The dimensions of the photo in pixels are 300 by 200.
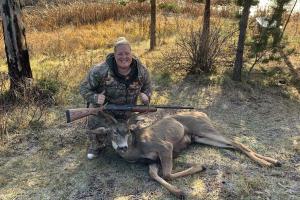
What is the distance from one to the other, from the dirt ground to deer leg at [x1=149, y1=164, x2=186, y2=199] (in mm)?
81

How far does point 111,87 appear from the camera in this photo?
6691 mm

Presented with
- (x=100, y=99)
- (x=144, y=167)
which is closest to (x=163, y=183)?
(x=144, y=167)

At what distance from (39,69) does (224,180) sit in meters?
5.74

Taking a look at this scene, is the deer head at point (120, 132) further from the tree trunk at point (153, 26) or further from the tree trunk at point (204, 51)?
the tree trunk at point (153, 26)

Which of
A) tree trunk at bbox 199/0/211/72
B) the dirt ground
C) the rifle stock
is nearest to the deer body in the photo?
the dirt ground

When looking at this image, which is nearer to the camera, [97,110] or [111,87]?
[97,110]

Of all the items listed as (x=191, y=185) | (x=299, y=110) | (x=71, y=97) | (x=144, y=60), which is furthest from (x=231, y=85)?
(x=191, y=185)

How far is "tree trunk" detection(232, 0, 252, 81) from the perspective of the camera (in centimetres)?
923

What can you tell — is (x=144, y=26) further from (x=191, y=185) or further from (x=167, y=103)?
(x=191, y=185)

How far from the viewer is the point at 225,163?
6.56m

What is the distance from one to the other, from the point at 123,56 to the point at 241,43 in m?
3.88

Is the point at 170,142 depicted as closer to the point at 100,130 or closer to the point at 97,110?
the point at 100,130

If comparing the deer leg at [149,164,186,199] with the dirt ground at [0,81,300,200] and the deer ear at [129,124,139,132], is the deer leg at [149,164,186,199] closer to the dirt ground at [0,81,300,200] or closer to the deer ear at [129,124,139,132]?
the dirt ground at [0,81,300,200]

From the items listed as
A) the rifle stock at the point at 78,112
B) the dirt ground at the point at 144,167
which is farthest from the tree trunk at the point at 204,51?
the rifle stock at the point at 78,112
